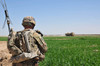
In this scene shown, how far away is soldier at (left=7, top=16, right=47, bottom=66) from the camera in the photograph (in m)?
3.85

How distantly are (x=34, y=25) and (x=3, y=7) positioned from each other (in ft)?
5.83

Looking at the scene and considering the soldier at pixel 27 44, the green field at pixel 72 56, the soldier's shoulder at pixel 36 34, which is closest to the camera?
the soldier at pixel 27 44

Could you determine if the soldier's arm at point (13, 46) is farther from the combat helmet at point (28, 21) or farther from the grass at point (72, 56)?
the grass at point (72, 56)

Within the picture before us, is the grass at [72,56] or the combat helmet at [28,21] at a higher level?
the combat helmet at [28,21]

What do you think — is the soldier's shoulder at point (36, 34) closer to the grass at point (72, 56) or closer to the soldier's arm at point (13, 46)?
the soldier's arm at point (13, 46)

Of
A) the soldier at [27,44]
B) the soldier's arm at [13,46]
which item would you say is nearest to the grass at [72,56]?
the soldier at [27,44]

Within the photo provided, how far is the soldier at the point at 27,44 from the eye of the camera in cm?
385

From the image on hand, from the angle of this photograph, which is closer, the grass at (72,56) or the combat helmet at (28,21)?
the combat helmet at (28,21)

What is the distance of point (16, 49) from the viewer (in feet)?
12.9

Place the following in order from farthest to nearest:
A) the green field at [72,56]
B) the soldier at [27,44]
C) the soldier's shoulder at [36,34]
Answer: the green field at [72,56] < the soldier's shoulder at [36,34] < the soldier at [27,44]

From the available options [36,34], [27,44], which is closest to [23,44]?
[27,44]

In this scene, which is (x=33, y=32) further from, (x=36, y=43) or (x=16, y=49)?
(x=16, y=49)

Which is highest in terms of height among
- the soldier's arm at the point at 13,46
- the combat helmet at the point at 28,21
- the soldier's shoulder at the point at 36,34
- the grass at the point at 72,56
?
the combat helmet at the point at 28,21

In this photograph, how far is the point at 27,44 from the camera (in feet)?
12.5
